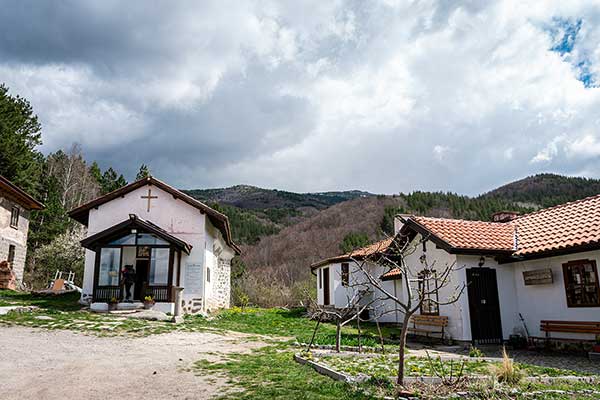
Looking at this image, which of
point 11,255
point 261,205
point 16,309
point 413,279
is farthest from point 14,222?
point 261,205

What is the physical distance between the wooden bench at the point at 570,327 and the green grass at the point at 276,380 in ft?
26.1

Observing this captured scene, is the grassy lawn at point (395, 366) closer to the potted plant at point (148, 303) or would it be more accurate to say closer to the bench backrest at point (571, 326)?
the bench backrest at point (571, 326)

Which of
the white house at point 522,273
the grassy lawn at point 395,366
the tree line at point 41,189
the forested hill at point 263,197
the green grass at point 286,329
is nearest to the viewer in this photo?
the grassy lawn at point 395,366

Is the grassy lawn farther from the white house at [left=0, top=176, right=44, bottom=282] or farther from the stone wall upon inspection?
Answer: the white house at [left=0, top=176, right=44, bottom=282]

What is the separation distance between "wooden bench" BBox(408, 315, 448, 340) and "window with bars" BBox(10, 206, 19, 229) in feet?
73.1

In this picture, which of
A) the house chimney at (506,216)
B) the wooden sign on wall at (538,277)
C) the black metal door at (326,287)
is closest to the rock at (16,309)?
the black metal door at (326,287)

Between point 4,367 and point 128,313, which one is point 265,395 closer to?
point 4,367

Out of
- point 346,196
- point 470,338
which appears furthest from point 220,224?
point 346,196

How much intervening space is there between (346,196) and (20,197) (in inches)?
4759

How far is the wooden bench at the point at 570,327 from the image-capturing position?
11185mm

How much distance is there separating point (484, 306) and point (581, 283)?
277cm

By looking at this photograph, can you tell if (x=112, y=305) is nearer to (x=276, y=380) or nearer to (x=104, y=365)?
(x=104, y=365)

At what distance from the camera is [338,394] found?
589cm

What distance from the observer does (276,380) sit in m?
6.78
